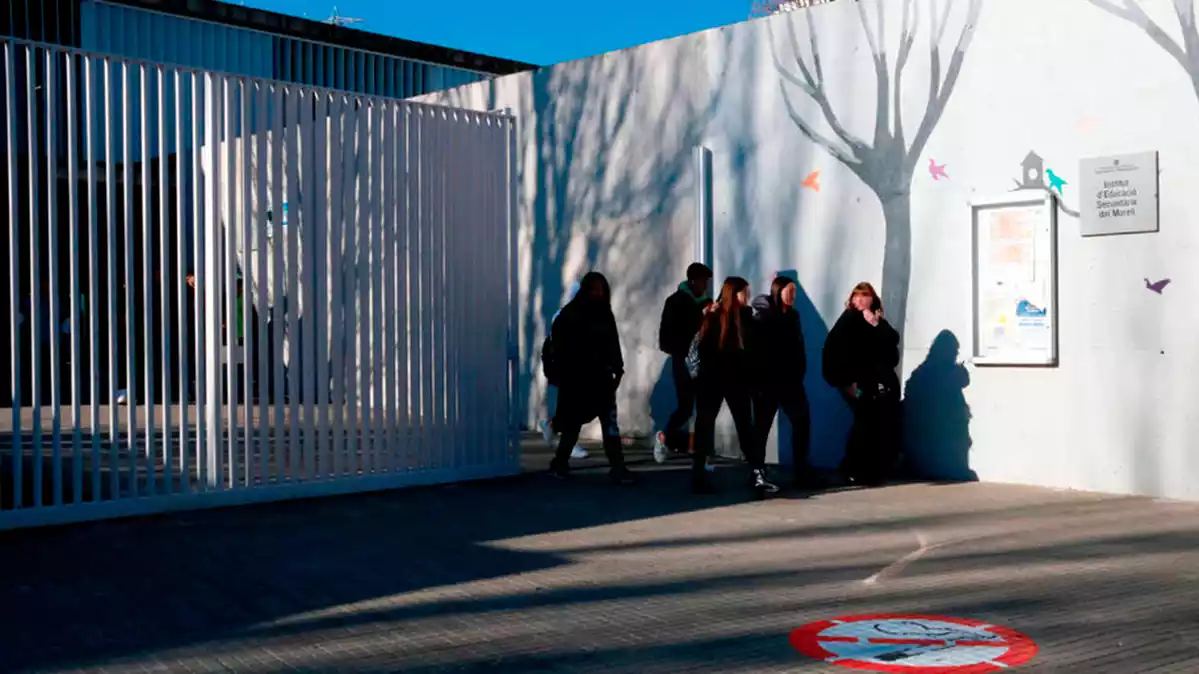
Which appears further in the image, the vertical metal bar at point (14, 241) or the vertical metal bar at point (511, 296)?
the vertical metal bar at point (511, 296)

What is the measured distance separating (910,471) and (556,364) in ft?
11.4

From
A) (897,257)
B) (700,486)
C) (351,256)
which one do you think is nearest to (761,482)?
(700,486)

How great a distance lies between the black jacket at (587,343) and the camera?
11.4m

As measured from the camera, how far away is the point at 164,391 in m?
9.50

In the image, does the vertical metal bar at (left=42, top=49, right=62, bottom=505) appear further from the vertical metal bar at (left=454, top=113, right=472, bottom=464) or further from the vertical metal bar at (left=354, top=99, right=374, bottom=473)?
the vertical metal bar at (left=454, top=113, right=472, bottom=464)

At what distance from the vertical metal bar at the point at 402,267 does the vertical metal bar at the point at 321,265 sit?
0.72 meters

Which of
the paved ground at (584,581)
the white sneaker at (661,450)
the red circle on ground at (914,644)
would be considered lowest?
the red circle on ground at (914,644)

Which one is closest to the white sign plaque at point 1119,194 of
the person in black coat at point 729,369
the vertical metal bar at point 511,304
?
the person in black coat at point 729,369

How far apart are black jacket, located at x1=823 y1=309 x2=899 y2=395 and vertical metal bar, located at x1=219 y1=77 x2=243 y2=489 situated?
16.6ft

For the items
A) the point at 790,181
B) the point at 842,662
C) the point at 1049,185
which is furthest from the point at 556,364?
the point at 842,662

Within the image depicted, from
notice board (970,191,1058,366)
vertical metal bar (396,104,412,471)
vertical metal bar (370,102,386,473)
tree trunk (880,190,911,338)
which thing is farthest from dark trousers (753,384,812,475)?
vertical metal bar (370,102,386,473)

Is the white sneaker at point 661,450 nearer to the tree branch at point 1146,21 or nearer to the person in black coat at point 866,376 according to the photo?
the person in black coat at point 866,376

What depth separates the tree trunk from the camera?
12078 mm

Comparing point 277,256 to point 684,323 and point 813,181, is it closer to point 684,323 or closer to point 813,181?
point 684,323
